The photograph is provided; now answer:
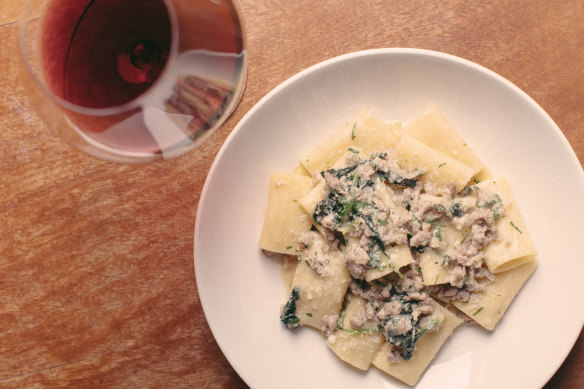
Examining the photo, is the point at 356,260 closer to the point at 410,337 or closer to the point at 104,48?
the point at 410,337

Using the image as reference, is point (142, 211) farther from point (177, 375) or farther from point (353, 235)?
point (353, 235)

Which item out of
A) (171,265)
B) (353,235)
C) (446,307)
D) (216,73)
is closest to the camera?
(216,73)

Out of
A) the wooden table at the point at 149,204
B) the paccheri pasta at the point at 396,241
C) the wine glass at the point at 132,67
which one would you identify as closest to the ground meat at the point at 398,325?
the paccheri pasta at the point at 396,241

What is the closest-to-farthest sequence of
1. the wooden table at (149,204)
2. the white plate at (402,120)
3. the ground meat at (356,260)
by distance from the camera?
the ground meat at (356,260)
the white plate at (402,120)
the wooden table at (149,204)

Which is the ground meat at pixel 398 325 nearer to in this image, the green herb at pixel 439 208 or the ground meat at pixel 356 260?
the ground meat at pixel 356 260

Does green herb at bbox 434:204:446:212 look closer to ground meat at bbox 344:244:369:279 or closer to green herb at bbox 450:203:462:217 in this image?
green herb at bbox 450:203:462:217

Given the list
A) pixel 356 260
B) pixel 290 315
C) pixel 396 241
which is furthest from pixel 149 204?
pixel 396 241

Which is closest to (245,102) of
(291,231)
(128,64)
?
(291,231)

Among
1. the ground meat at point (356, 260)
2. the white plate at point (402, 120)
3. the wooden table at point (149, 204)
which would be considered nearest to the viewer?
the ground meat at point (356, 260)
